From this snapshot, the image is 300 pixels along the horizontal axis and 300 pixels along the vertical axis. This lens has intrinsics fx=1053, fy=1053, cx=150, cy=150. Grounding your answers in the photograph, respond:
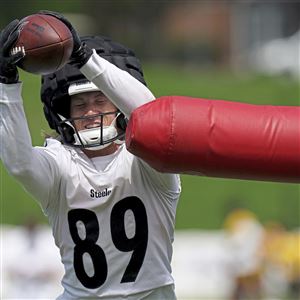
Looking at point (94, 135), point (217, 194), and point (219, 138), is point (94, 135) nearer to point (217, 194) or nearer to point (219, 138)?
point (219, 138)

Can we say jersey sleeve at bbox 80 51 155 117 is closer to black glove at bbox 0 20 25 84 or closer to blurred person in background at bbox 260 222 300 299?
black glove at bbox 0 20 25 84

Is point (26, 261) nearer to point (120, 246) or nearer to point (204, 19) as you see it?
point (120, 246)

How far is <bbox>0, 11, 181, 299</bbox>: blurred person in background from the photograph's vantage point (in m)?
4.18

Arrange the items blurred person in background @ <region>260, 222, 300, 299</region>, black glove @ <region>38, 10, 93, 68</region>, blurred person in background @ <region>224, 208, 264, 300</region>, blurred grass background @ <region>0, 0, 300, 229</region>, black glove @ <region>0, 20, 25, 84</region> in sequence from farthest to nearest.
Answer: blurred grass background @ <region>0, 0, 300, 229</region> < blurred person in background @ <region>260, 222, 300, 299</region> < blurred person in background @ <region>224, 208, 264, 300</region> < black glove @ <region>38, 10, 93, 68</region> < black glove @ <region>0, 20, 25, 84</region>

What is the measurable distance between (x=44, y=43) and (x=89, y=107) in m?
0.53

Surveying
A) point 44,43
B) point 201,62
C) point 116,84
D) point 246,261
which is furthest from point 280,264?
point 44,43

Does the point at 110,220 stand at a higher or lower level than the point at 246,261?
higher

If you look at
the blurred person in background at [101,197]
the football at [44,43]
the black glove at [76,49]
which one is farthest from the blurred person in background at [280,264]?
the football at [44,43]

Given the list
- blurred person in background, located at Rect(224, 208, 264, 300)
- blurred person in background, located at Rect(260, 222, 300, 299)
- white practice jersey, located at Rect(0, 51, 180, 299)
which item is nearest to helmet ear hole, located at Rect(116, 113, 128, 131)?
white practice jersey, located at Rect(0, 51, 180, 299)

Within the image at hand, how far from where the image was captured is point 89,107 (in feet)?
13.9

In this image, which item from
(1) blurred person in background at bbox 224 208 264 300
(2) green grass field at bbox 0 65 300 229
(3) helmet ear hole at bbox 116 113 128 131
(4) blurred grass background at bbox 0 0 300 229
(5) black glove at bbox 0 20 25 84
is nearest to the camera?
(5) black glove at bbox 0 20 25 84

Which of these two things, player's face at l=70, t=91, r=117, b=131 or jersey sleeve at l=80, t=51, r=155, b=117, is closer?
jersey sleeve at l=80, t=51, r=155, b=117

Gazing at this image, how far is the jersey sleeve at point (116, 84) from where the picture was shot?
397 cm

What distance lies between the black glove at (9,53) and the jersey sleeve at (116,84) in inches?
11.8
